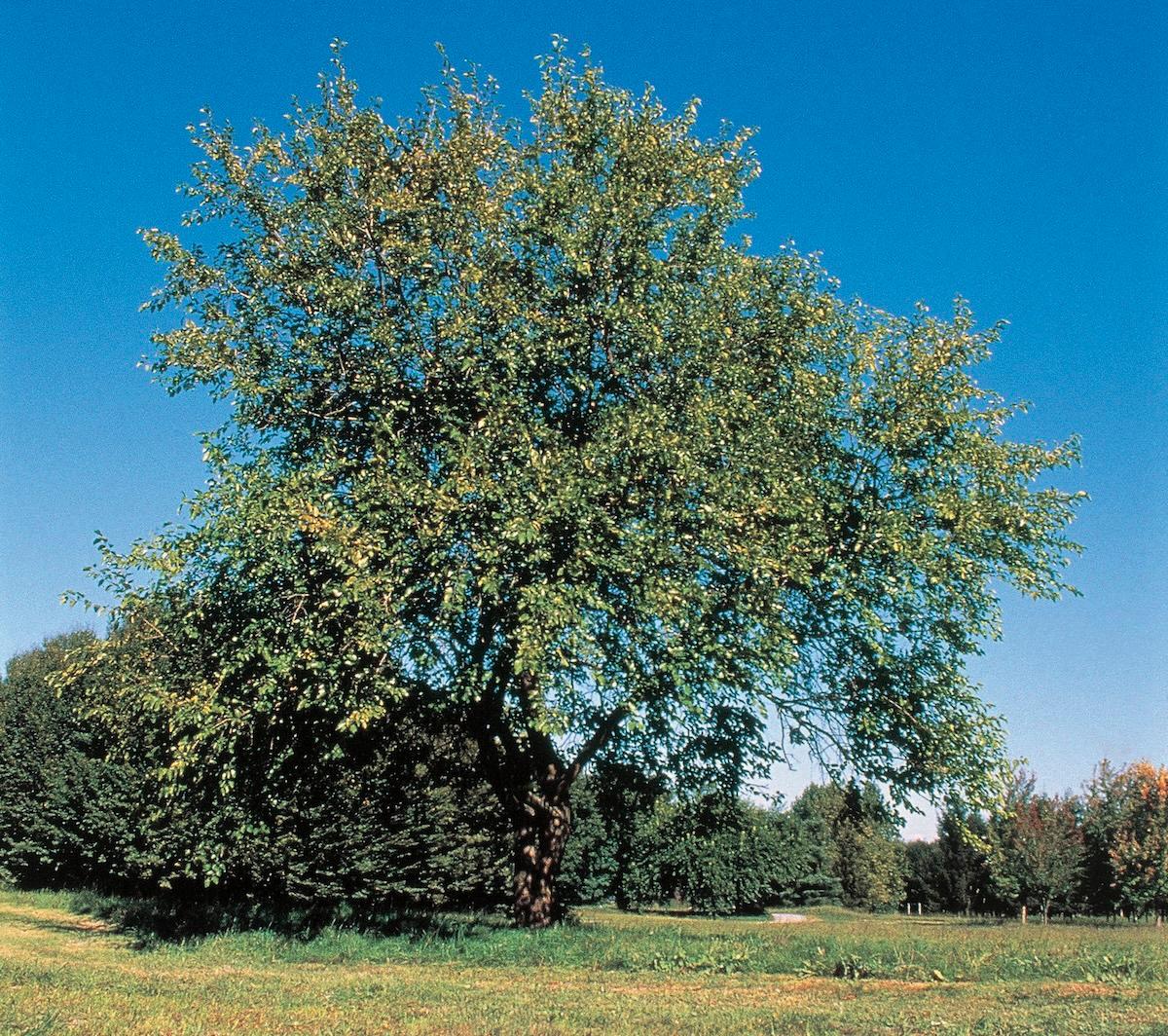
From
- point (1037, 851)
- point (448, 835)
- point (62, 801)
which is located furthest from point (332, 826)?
point (1037, 851)

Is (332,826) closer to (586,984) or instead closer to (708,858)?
(708,858)

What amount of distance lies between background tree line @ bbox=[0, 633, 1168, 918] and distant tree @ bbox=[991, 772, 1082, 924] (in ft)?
0.39

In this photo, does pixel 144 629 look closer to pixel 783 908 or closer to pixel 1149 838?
pixel 1149 838

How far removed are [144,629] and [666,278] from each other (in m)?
13.2

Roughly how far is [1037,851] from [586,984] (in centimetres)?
4774

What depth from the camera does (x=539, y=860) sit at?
22.2m

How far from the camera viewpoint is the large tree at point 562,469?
655 inches

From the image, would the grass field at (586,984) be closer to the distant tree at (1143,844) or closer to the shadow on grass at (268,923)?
the shadow on grass at (268,923)

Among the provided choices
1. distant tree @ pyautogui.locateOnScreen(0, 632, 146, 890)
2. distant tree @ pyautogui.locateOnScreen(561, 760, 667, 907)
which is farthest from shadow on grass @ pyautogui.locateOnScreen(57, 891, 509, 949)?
distant tree @ pyautogui.locateOnScreen(0, 632, 146, 890)

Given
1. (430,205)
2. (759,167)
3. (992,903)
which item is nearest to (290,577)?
(430,205)

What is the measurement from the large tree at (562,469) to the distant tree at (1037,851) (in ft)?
131

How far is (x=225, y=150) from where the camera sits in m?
19.2

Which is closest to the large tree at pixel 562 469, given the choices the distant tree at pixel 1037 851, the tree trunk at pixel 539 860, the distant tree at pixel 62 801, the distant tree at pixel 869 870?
the tree trunk at pixel 539 860

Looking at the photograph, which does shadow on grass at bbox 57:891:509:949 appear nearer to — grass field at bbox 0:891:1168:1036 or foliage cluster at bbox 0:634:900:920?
grass field at bbox 0:891:1168:1036
